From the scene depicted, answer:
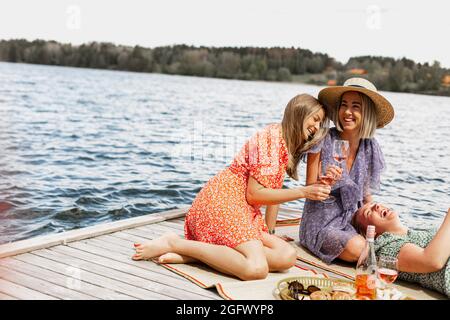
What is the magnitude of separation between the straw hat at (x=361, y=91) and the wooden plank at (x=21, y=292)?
181 centimetres

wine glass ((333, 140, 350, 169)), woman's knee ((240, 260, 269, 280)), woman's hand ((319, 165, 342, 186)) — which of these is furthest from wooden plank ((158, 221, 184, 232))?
wine glass ((333, 140, 350, 169))

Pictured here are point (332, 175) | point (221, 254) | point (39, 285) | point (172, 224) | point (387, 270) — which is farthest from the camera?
point (172, 224)

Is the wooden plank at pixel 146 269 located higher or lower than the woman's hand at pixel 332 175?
lower

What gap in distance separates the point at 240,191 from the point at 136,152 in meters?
11.1

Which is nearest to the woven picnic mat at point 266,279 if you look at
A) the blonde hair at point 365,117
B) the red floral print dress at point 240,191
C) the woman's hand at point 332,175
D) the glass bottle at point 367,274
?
the red floral print dress at point 240,191

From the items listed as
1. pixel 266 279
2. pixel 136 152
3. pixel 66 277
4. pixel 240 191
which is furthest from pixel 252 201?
pixel 136 152

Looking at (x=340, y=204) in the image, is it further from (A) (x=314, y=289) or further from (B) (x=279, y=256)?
(A) (x=314, y=289)

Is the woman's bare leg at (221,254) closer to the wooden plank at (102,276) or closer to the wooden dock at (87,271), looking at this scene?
the wooden dock at (87,271)

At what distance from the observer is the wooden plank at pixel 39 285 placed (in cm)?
262

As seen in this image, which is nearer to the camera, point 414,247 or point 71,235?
point 414,247

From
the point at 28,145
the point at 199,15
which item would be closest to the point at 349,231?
the point at 28,145

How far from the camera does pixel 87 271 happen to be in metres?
2.96

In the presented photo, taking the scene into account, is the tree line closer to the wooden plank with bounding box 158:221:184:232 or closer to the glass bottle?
the wooden plank with bounding box 158:221:184:232

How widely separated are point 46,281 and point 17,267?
10.9 inches
